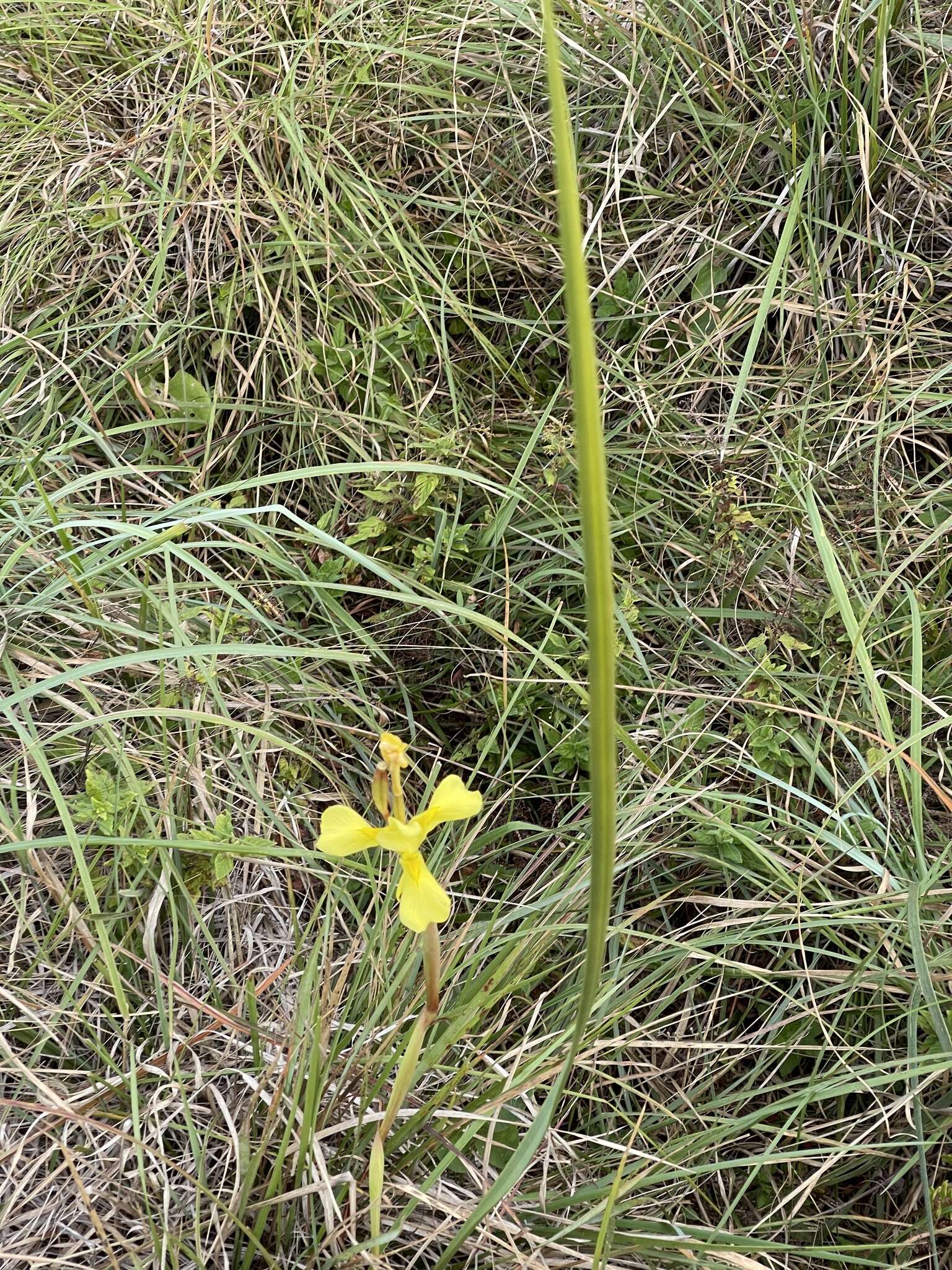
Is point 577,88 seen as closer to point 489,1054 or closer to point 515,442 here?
point 515,442

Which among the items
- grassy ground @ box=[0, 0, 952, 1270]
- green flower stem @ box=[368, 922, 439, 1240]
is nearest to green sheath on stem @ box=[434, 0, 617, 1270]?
green flower stem @ box=[368, 922, 439, 1240]

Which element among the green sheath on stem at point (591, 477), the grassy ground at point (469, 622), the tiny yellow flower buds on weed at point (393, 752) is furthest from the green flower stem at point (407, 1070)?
the green sheath on stem at point (591, 477)

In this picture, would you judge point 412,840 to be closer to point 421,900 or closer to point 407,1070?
point 421,900

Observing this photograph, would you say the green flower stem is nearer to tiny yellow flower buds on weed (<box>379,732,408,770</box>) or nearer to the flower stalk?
the flower stalk

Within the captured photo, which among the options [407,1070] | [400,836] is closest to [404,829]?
[400,836]

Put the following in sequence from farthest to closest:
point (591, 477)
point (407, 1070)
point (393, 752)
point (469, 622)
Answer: point (469, 622) < point (407, 1070) < point (393, 752) < point (591, 477)

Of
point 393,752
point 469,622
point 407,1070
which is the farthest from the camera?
point 469,622
